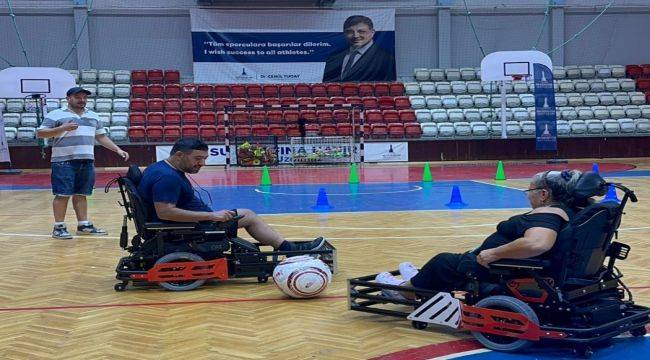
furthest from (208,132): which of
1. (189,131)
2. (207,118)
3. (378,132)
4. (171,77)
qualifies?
(378,132)

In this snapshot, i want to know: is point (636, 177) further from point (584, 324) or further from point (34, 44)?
point (34, 44)

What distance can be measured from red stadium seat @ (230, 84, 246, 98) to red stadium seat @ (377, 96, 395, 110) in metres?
4.98

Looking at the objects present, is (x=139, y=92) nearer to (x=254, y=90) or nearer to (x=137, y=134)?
(x=137, y=134)

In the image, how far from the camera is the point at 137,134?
22.5m

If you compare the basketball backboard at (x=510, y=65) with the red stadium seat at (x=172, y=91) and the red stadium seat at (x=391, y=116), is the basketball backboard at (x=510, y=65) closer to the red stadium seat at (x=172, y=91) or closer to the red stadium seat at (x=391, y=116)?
the red stadium seat at (x=391, y=116)

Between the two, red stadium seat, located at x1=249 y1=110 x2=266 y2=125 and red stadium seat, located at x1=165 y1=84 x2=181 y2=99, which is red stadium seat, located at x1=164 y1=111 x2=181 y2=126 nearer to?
red stadium seat, located at x1=165 y1=84 x2=181 y2=99

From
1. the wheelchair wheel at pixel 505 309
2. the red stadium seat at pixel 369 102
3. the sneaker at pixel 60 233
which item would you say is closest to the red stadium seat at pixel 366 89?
the red stadium seat at pixel 369 102

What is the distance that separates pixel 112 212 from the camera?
11195mm

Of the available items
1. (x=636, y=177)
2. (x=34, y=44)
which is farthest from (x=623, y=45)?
(x=34, y=44)

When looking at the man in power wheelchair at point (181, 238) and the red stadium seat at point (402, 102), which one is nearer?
the man in power wheelchair at point (181, 238)

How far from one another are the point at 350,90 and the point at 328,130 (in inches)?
107

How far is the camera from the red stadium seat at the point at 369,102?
2492cm

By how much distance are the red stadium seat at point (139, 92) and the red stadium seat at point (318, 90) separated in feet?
20.0

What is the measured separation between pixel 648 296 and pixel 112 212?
845cm
